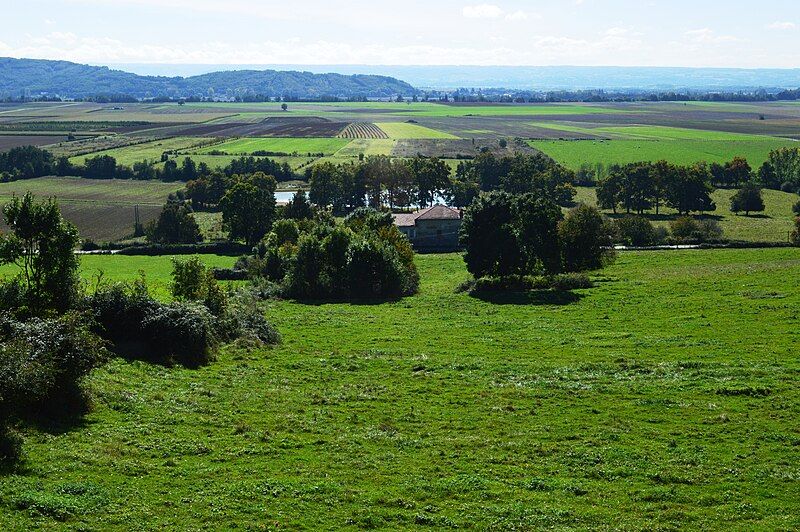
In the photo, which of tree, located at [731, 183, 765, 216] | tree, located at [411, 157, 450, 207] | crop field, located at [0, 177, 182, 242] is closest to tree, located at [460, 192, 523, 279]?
crop field, located at [0, 177, 182, 242]

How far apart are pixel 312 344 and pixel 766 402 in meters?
24.3

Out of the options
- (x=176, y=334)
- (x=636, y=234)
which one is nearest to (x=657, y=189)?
(x=636, y=234)

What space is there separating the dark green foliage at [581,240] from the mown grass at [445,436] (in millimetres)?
19402

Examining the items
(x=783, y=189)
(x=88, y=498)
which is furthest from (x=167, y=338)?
(x=783, y=189)

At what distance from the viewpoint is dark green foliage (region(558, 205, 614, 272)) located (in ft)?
226

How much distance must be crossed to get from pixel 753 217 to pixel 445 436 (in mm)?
103107

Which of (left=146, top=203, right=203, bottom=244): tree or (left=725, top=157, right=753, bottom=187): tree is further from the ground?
(left=725, top=157, right=753, bottom=187): tree

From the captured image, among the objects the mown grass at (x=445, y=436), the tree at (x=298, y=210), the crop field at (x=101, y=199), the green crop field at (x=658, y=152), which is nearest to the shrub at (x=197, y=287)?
the mown grass at (x=445, y=436)

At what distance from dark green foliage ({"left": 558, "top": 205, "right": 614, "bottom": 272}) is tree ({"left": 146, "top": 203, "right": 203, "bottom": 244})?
48.0 metres

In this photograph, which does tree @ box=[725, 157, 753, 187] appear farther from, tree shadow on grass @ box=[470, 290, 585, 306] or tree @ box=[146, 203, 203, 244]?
tree @ box=[146, 203, 203, 244]

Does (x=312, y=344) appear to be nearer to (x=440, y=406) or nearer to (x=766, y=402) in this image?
(x=440, y=406)

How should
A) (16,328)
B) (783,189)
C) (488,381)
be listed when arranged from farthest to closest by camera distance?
(783,189) → (488,381) → (16,328)

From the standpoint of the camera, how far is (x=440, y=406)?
107 feet

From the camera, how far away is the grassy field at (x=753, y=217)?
96.6 metres
